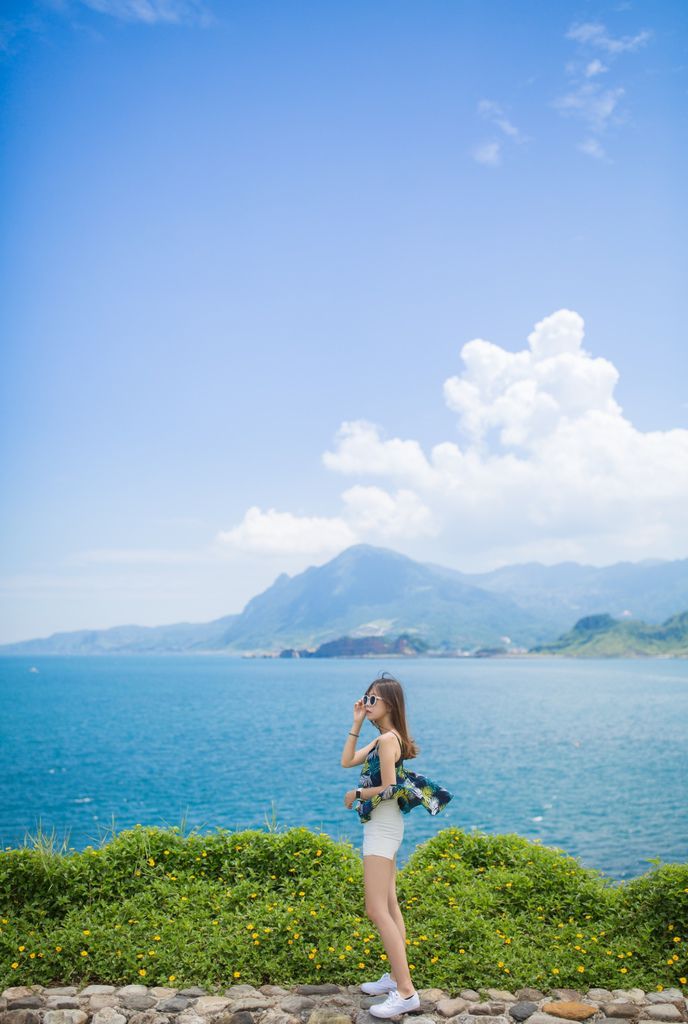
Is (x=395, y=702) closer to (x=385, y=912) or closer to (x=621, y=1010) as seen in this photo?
(x=385, y=912)

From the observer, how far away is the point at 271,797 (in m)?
35.0

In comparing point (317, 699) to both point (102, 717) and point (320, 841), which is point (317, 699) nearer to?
point (102, 717)

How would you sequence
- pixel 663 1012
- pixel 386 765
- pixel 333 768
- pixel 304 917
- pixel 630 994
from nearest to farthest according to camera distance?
pixel 386 765 → pixel 663 1012 → pixel 630 994 → pixel 304 917 → pixel 333 768

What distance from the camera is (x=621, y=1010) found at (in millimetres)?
6395

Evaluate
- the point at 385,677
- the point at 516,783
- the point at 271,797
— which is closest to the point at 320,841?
the point at 385,677

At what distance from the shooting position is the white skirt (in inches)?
244

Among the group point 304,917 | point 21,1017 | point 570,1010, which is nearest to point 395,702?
point 570,1010

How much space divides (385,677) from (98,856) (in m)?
5.17

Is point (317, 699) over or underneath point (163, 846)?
underneath

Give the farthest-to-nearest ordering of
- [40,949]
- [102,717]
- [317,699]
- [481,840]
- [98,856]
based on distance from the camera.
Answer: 1. [317,699]
2. [102,717]
3. [481,840]
4. [98,856]
5. [40,949]

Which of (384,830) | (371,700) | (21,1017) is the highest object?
(371,700)

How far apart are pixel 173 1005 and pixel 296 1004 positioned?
110 cm

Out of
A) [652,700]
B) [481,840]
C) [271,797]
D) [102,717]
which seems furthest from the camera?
[652,700]

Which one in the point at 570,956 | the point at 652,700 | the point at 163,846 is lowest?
the point at 652,700
